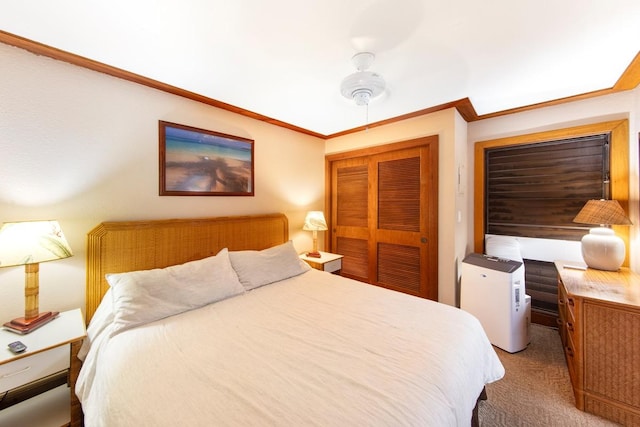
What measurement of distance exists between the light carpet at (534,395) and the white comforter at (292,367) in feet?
1.46

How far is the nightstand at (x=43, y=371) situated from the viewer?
1174 mm

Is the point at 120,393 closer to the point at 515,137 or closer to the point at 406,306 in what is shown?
the point at 406,306

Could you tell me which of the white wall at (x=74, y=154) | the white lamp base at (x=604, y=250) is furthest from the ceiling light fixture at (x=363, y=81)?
the white lamp base at (x=604, y=250)

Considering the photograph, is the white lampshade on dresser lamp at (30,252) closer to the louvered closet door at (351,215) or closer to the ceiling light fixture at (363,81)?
the ceiling light fixture at (363,81)

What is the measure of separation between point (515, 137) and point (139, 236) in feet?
12.9

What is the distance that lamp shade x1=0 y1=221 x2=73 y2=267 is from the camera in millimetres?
1281

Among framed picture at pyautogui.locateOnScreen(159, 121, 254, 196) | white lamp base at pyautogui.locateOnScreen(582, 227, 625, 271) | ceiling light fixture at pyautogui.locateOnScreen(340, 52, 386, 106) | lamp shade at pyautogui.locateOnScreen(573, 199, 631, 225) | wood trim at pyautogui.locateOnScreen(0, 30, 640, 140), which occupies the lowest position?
white lamp base at pyautogui.locateOnScreen(582, 227, 625, 271)

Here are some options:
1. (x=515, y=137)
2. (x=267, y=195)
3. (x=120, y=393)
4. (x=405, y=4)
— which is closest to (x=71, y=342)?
(x=120, y=393)

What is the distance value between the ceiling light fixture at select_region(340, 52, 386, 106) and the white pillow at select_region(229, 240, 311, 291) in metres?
1.60

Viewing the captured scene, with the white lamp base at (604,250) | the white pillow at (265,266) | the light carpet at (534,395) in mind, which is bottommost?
the light carpet at (534,395)

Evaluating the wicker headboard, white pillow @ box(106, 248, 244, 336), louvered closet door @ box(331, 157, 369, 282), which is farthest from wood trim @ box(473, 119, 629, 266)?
white pillow @ box(106, 248, 244, 336)

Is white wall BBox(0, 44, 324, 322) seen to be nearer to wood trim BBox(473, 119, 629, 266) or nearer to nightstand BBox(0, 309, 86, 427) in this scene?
nightstand BBox(0, 309, 86, 427)

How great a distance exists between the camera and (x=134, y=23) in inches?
53.4

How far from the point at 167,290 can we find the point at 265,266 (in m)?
0.80
